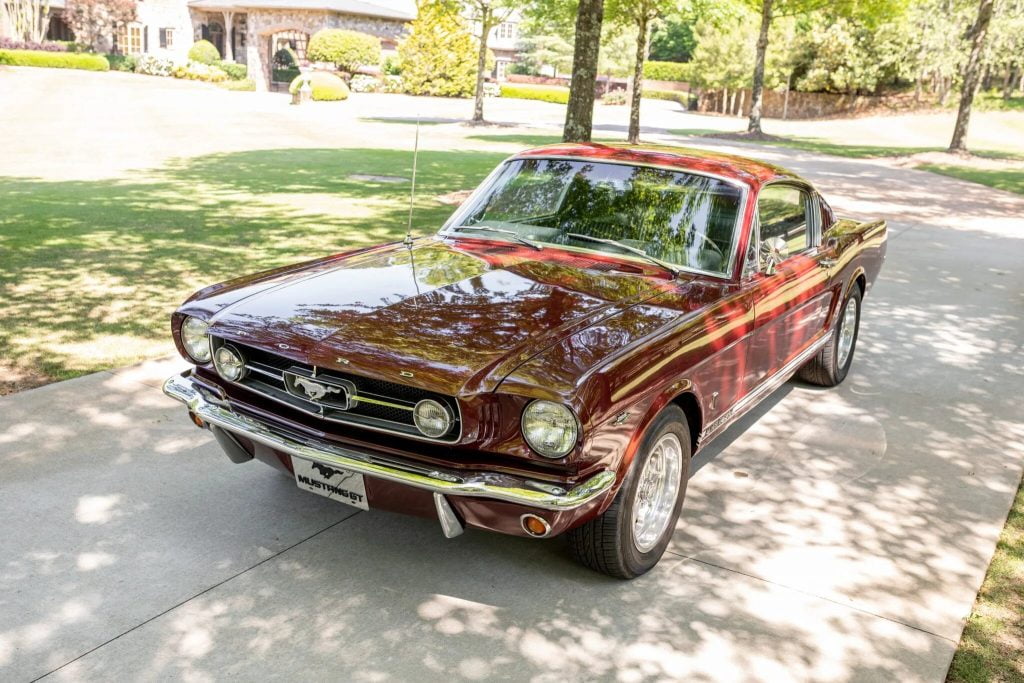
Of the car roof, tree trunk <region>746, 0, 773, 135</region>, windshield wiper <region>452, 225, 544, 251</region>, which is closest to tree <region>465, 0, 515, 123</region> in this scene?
tree trunk <region>746, 0, 773, 135</region>

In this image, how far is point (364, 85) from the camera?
48.1m

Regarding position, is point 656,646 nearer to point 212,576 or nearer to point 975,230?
point 212,576

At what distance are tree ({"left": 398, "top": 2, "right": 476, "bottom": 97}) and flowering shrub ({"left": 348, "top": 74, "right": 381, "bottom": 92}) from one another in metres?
2.02

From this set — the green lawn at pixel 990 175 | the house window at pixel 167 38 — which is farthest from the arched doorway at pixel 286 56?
the green lawn at pixel 990 175

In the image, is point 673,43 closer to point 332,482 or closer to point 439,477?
point 332,482

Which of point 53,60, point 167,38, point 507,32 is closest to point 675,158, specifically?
point 53,60

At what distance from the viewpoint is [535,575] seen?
389 cm

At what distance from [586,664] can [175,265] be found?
694cm

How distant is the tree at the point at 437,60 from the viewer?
147ft

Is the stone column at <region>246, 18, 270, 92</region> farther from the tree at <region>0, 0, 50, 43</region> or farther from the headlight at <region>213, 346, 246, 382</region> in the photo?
the headlight at <region>213, 346, 246, 382</region>

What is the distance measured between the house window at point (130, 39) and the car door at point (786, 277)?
61323mm

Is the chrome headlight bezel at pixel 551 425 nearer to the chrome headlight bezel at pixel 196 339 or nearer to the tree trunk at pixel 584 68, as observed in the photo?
the chrome headlight bezel at pixel 196 339

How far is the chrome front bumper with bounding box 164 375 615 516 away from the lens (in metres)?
3.28

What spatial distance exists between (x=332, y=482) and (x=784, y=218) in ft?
10.1
